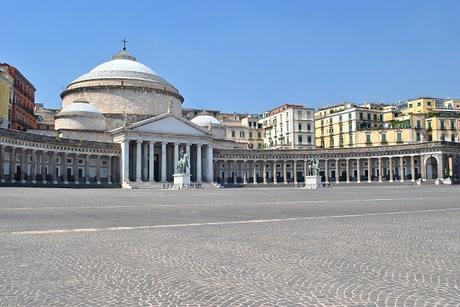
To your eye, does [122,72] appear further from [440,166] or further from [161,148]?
[440,166]

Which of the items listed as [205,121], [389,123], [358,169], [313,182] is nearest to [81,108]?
[205,121]

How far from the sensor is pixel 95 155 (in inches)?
3246

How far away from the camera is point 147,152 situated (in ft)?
283

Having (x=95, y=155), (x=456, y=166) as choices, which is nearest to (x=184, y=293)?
(x=95, y=155)

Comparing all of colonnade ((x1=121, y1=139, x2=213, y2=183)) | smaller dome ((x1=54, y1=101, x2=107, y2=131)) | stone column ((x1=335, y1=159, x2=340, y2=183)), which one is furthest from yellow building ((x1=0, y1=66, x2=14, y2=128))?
stone column ((x1=335, y1=159, x2=340, y2=183))

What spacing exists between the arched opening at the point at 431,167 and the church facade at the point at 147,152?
192 millimetres

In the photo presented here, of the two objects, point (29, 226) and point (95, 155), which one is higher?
point (95, 155)

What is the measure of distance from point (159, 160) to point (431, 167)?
5208 cm

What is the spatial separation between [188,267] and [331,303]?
3169 mm

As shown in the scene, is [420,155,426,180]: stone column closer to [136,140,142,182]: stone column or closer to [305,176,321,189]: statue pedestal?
[305,176,321,189]: statue pedestal

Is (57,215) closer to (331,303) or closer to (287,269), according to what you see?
(287,269)

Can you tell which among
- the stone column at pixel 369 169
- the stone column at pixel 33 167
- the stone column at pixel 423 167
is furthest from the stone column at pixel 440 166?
the stone column at pixel 33 167

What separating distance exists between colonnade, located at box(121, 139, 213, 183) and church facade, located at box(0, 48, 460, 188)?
0.59 ft

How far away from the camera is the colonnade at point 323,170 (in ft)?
314
